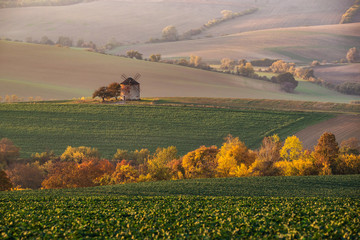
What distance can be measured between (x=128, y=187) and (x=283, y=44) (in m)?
109

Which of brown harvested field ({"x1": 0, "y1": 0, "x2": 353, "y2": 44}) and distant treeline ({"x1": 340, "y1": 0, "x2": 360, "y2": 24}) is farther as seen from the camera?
brown harvested field ({"x1": 0, "y1": 0, "x2": 353, "y2": 44})

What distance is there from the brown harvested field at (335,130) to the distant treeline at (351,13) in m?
78.9

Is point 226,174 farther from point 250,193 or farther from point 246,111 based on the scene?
point 246,111

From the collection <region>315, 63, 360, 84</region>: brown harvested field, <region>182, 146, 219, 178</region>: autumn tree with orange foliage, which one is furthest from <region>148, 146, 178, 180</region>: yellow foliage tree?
<region>315, 63, 360, 84</region>: brown harvested field

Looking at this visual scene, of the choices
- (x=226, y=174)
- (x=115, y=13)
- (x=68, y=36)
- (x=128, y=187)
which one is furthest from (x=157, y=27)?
(x=128, y=187)

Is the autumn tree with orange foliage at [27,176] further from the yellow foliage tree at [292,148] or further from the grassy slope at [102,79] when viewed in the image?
the grassy slope at [102,79]

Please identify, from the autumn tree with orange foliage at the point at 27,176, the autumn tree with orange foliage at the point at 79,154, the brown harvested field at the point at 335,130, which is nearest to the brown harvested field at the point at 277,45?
the brown harvested field at the point at 335,130

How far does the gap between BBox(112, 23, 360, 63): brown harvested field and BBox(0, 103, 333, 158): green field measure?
5409 centimetres

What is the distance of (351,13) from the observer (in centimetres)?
14238

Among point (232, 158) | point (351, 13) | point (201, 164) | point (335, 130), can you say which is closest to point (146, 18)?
point (351, 13)

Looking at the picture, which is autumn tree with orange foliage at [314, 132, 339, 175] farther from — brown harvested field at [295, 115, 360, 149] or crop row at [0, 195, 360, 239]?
crop row at [0, 195, 360, 239]

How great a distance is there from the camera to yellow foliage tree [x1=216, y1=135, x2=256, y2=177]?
54575mm

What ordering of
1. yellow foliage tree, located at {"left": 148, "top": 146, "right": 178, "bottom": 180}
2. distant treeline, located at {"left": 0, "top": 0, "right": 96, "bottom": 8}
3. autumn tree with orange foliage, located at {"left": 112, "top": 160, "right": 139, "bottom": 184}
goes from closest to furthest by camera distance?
autumn tree with orange foliage, located at {"left": 112, "top": 160, "right": 139, "bottom": 184} < yellow foliage tree, located at {"left": 148, "top": 146, "right": 178, "bottom": 180} < distant treeline, located at {"left": 0, "top": 0, "right": 96, "bottom": 8}

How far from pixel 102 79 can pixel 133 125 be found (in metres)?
32.6
